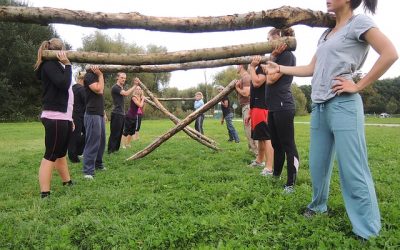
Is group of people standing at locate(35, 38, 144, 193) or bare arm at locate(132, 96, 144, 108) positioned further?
bare arm at locate(132, 96, 144, 108)

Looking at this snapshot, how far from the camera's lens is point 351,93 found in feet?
11.1

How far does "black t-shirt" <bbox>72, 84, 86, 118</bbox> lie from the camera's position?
29.3ft

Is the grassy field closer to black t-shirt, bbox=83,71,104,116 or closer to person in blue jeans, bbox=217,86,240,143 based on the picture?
black t-shirt, bbox=83,71,104,116

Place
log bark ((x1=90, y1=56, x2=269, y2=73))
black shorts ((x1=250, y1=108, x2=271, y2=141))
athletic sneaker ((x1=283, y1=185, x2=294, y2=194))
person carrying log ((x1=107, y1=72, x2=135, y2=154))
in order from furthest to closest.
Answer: person carrying log ((x1=107, y1=72, x2=135, y2=154))
black shorts ((x1=250, y1=108, x2=271, y2=141))
log bark ((x1=90, y1=56, x2=269, y2=73))
athletic sneaker ((x1=283, y1=185, x2=294, y2=194))

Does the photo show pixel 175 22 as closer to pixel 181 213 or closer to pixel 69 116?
pixel 181 213

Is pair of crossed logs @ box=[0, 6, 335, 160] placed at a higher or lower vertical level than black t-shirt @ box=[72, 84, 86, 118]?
higher

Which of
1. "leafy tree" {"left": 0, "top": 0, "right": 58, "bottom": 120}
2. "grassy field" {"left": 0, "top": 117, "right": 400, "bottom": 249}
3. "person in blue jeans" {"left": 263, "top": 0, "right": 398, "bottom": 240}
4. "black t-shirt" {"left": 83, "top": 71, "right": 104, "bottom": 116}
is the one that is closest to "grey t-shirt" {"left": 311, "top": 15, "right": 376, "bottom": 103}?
"person in blue jeans" {"left": 263, "top": 0, "right": 398, "bottom": 240}

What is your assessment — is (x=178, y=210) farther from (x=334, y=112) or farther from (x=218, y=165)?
(x=218, y=165)

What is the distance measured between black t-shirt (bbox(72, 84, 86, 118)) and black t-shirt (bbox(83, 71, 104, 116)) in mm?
1344

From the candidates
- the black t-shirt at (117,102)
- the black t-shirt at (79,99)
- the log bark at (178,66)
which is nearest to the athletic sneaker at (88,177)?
the log bark at (178,66)

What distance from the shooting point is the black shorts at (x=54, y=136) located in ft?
17.8

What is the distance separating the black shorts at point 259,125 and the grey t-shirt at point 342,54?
3164mm

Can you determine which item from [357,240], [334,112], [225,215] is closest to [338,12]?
[334,112]

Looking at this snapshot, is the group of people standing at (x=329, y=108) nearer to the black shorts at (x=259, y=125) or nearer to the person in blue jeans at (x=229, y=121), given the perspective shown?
the black shorts at (x=259, y=125)
